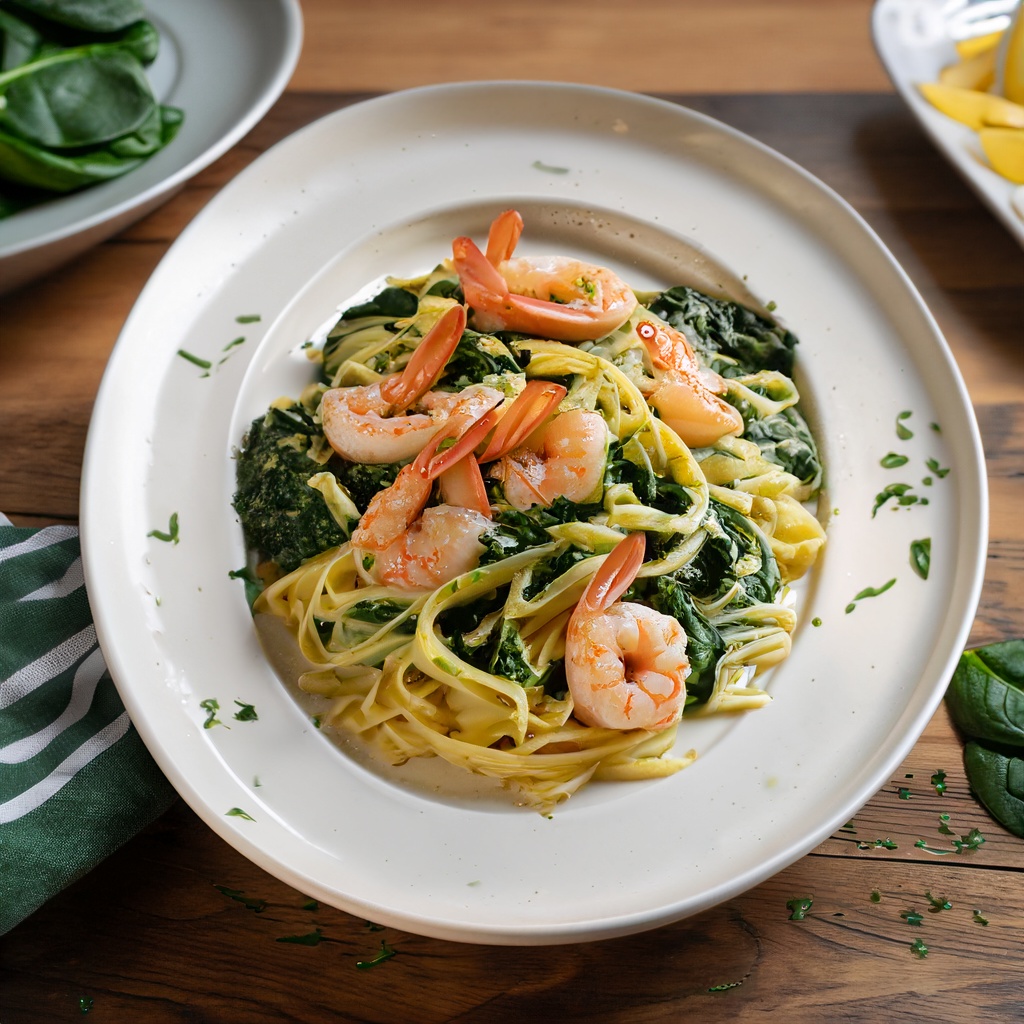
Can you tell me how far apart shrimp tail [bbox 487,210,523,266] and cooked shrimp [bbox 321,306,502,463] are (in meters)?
0.36

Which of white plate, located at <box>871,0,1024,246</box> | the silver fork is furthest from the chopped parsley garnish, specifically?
the silver fork

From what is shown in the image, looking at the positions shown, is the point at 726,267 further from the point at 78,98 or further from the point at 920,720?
the point at 78,98

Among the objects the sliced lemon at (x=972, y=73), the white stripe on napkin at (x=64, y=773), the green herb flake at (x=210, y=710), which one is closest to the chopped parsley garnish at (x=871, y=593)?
the green herb flake at (x=210, y=710)

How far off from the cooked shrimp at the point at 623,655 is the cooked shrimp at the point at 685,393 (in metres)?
0.59

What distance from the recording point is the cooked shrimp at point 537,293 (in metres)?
2.97

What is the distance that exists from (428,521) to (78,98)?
2.34 metres

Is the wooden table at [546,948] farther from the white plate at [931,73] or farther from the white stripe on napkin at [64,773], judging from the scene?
the white plate at [931,73]

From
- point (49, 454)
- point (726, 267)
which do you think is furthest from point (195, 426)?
point (726, 267)

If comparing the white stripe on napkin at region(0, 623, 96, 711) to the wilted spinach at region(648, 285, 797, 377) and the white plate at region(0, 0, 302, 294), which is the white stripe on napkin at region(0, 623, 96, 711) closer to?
the white plate at region(0, 0, 302, 294)

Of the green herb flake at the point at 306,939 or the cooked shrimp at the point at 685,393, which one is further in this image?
the cooked shrimp at the point at 685,393

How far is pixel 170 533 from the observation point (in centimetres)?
277

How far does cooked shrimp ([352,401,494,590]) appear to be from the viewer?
8.40 feet

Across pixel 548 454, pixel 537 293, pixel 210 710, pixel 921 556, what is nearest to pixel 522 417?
pixel 548 454

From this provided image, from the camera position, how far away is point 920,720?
2426 millimetres
